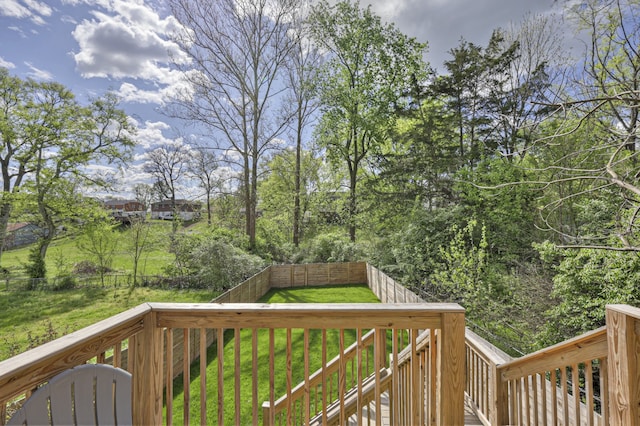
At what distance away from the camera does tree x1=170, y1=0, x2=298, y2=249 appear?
1140cm

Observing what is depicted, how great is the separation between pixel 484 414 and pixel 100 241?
12097mm

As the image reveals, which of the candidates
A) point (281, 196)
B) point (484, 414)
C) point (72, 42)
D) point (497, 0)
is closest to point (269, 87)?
point (281, 196)

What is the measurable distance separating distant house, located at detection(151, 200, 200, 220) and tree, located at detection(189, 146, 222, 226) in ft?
2.69

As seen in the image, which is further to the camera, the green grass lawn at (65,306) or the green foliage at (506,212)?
the green foliage at (506,212)

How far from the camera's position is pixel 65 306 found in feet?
27.0

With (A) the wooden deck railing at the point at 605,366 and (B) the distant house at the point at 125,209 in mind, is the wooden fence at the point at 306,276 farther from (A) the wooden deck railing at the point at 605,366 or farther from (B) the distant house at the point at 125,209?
(A) the wooden deck railing at the point at 605,366

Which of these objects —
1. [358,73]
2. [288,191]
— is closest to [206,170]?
[288,191]

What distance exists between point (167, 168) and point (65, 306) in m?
8.92

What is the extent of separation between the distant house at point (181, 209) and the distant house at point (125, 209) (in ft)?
3.76

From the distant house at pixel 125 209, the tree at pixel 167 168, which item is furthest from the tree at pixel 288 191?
the distant house at pixel 125 209

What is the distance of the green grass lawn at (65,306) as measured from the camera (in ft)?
21.8

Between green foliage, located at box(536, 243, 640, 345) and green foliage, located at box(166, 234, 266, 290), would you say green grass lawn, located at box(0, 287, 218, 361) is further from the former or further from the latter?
green foliage, located at box(536, 243, 640, 345)

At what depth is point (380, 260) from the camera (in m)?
10.5

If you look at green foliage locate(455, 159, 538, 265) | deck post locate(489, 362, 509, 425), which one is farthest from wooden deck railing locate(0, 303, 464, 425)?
green foliage locate(455, 159, 538, 265)
